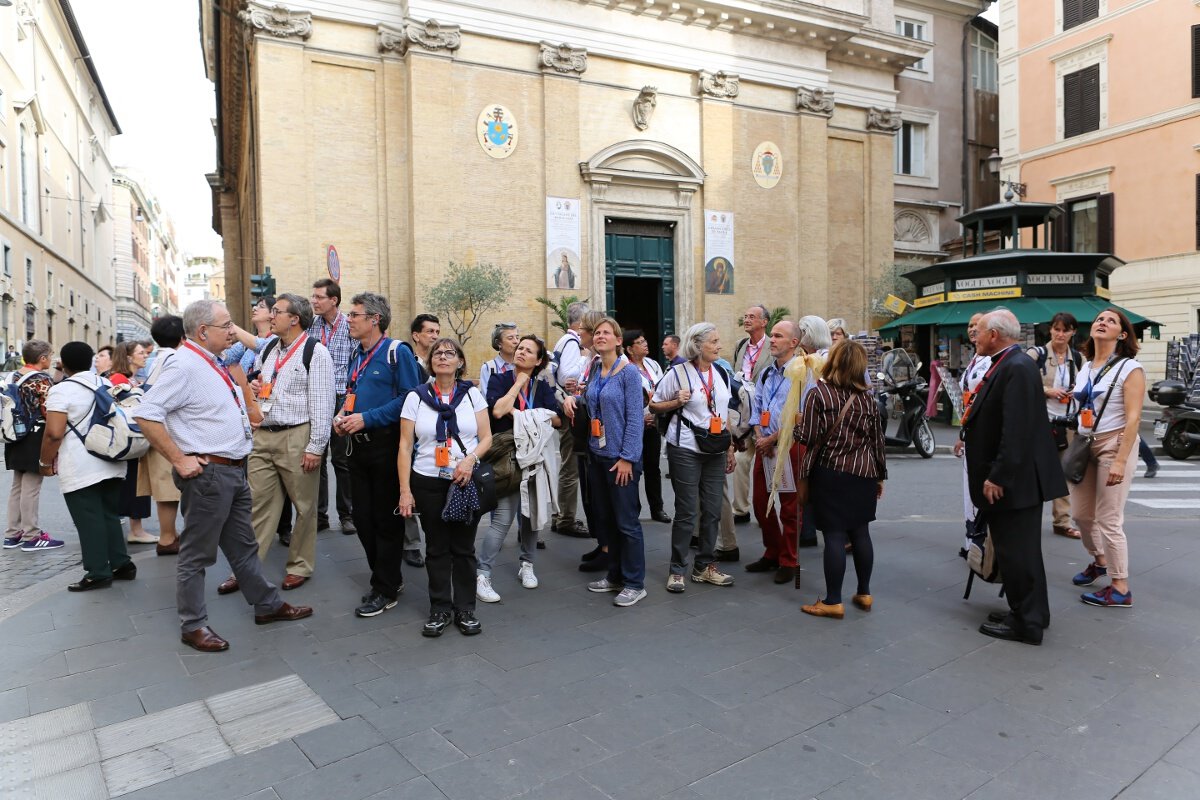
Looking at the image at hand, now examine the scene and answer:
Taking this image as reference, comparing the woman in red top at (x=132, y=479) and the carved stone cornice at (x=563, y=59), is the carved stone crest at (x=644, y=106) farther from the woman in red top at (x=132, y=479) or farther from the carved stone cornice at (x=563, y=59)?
the woman in red top at (x=132, y=479)

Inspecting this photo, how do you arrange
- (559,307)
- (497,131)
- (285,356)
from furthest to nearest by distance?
1. (559,307)
2. (497,131)
3. (285,356)

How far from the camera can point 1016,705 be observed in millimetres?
3539

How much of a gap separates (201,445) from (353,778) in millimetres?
2187

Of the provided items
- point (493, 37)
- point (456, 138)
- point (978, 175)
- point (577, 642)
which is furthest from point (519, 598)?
point (978, 175)

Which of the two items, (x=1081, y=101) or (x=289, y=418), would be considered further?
(x=1081, y=101)

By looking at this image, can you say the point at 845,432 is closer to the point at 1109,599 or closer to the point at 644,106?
the point at 1109,599

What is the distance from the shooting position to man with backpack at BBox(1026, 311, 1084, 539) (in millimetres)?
6570

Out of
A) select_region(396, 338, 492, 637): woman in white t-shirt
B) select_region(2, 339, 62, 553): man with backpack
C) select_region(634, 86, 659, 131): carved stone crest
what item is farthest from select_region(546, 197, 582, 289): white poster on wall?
select_region(396, 338, 492, 637): woman in white t-shirt

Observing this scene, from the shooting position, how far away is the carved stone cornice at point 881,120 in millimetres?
25328

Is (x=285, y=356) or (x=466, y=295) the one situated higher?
(x=466, y=295)

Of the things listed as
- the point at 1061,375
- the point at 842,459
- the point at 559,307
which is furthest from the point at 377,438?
the point at 559,307

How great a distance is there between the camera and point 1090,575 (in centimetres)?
529

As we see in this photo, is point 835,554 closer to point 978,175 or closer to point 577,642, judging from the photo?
point 577,642

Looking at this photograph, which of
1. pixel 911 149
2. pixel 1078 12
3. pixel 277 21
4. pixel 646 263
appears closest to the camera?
pixel 277 21
